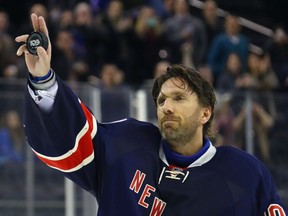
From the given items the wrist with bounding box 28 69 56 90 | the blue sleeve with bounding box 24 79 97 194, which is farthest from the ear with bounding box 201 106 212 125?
the wrist with bounding box 28 69 56 90

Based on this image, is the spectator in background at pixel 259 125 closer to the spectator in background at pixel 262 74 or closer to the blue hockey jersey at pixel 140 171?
the spectator in background at pixel 262 74

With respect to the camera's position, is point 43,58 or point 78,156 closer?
point 43,58

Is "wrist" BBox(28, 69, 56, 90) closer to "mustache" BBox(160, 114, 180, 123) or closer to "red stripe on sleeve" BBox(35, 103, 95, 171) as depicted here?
"red stripe on sleeve" BBox(35, 103, 95, 171)

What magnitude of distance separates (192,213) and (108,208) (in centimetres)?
34

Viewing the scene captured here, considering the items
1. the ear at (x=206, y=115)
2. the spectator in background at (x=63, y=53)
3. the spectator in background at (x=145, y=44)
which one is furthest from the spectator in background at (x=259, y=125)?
the ear at (x=206, y=115)

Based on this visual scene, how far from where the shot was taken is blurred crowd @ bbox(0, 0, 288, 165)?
9.59 metres

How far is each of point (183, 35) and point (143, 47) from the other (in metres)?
0.49

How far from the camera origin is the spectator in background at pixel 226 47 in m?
10.3

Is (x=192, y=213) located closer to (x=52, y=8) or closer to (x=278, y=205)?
(x=278, y=205)

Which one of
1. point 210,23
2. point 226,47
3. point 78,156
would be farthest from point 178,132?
point 210,23

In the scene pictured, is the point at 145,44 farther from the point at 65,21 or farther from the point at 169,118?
the point at 169,118

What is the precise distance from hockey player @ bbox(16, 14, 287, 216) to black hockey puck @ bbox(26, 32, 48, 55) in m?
0.19

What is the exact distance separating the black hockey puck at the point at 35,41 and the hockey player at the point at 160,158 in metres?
0.19

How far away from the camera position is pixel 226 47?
408 inches
